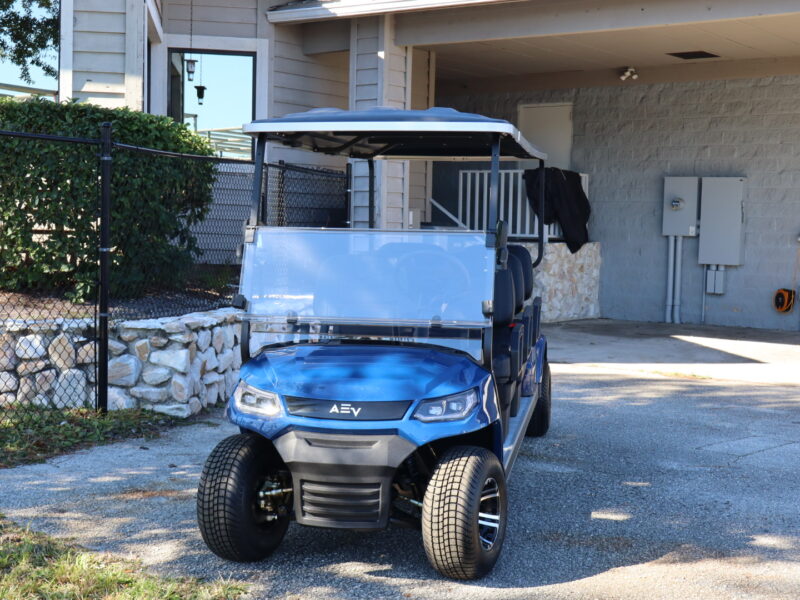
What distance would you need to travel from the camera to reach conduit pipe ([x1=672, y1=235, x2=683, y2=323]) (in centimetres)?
1304

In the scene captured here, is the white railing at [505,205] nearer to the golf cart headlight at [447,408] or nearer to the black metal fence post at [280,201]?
the black metal fence post at [280,201]

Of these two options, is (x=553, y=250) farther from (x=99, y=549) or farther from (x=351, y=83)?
(x=99, y=549)

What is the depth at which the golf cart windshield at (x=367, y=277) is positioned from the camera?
4.36 m

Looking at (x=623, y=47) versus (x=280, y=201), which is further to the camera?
(x=623, y=47)

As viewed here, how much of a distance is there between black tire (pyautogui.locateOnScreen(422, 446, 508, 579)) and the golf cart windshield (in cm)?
71

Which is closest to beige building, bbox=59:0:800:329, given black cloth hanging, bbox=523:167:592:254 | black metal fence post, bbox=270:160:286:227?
black cloth hanging, bbox=523:167:592:254

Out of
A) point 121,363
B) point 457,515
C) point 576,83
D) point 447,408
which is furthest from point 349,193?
point 457,515

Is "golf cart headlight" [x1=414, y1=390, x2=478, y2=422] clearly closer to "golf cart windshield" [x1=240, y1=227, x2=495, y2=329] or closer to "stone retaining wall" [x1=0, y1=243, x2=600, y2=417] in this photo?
"golf cart windshield" [x1=240, y1=227, x2=495, y2=329]

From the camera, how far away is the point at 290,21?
1115 centimetres

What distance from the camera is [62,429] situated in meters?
6.07

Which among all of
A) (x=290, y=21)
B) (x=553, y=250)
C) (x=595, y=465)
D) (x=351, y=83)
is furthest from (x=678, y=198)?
(x=595, y=465)

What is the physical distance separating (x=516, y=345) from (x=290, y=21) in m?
7.49

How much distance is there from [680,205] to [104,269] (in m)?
8.73

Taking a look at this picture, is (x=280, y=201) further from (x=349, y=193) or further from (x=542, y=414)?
(x=542, y=414)
